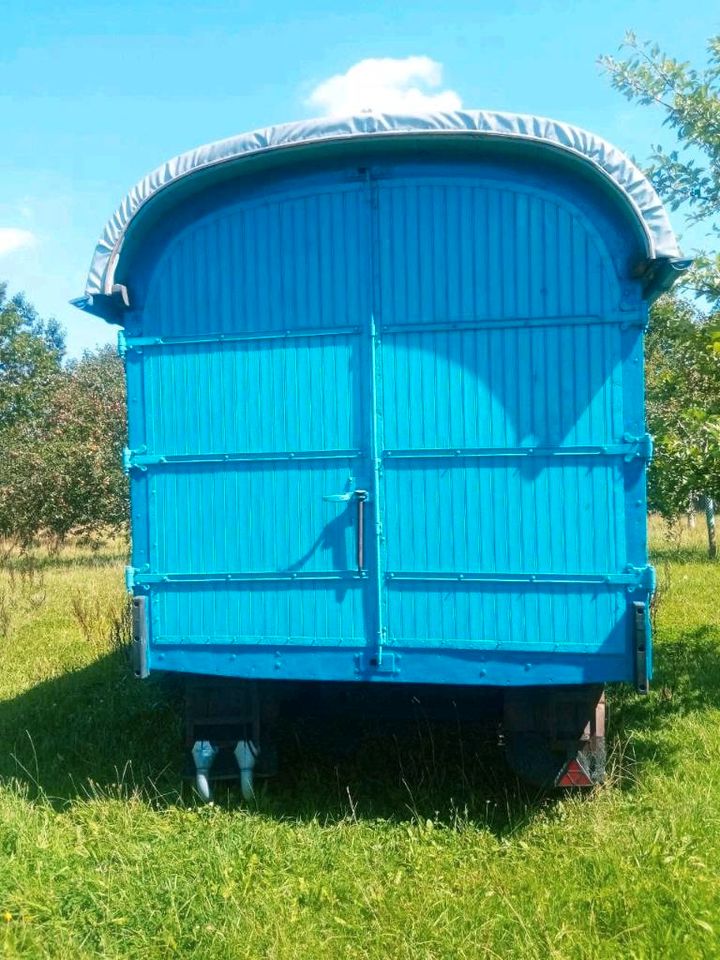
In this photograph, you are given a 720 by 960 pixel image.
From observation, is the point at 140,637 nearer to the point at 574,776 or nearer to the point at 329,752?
the point at 329,752

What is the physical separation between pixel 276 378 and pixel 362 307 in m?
0.57

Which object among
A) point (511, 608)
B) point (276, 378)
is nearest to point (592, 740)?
point (511, 608)

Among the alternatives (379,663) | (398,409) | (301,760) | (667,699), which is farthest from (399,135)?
(667,699)

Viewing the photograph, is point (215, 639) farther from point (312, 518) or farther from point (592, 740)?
point (592, 740)

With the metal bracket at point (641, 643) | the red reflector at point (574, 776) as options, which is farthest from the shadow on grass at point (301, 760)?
the metal bracket at point (641, 643)

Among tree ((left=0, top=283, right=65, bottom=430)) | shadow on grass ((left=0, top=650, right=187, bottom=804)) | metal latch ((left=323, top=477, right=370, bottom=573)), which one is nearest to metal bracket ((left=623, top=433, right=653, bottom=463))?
metal latch ((left=323, top=477, right=370, bottom=573))

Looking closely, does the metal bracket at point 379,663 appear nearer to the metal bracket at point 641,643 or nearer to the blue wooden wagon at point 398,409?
the blue wooden wagon at point 398,409

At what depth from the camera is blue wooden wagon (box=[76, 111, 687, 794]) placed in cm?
425

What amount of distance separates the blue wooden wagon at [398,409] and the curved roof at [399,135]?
0.01 metres

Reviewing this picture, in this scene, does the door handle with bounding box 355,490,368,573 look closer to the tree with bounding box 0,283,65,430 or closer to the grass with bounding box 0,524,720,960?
the grass with bounding box 0,524,720,960

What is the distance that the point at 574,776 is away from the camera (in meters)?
4.62

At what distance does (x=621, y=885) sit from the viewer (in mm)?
3764

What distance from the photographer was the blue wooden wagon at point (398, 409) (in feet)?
13.9

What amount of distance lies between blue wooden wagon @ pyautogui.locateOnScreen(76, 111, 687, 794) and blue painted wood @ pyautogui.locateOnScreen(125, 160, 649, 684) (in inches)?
0.4
